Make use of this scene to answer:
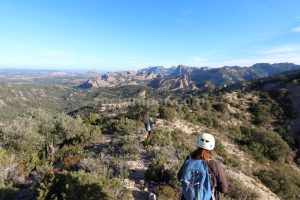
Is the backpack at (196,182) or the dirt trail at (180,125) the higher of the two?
the backpack at (196,182)

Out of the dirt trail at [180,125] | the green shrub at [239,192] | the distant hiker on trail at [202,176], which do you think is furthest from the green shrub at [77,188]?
the dirt trail at [180,125]

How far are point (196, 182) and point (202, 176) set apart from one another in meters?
0.14

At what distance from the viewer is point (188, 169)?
463 centimetres

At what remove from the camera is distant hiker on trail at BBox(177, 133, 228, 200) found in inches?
180

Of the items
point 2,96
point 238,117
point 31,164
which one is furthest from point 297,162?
point 2,96

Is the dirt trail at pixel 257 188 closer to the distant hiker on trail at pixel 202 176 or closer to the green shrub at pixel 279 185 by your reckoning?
the green shrub at pixel 279 185

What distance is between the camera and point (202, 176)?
4.58m

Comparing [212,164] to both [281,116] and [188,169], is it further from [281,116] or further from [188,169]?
[281,116]

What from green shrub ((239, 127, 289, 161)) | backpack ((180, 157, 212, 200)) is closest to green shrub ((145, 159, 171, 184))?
backpack ((180, 157, 212, 200))

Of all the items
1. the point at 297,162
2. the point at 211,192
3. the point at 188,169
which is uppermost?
the point at 188,169

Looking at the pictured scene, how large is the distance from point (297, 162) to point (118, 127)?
14.5 meters

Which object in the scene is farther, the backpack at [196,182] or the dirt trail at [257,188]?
the dirt trail at [257,188]

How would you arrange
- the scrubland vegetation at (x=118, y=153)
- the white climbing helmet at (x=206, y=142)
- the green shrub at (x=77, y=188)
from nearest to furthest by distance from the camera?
the white climbing helmet at (x=206, y=142) < the green shrub at (x=77, y=188) < the scrubland vegetation at (x=118, y=153)

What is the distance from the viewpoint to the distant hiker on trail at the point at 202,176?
4570mm
